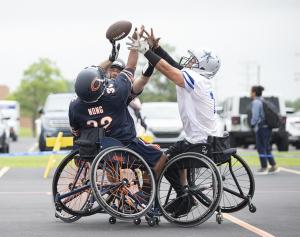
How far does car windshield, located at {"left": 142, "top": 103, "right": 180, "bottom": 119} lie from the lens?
30644 mm

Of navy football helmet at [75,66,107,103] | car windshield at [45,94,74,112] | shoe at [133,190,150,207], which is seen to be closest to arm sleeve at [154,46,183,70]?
navy football helmet at [75,66,107,103]

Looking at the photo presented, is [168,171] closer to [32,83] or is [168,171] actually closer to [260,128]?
[260,128]

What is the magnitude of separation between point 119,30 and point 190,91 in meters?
0.94

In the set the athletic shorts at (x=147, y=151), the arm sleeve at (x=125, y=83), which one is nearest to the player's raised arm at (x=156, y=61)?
the arm sleeve at (x=125, y=83)

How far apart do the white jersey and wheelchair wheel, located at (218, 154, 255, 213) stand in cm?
42

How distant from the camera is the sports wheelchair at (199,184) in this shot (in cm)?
970

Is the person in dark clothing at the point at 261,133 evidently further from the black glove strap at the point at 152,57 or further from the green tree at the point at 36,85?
the green tree at the point at 36,85

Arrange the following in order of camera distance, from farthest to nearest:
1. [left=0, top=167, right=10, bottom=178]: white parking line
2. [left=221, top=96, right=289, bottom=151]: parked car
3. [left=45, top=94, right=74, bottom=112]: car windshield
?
[left=221, top=96, right=289, bottom=151]: parked car, [left=45, top=94, right=74, bottom=112]: car windshield, [left=0, top=167, right=10, bottom=178]: white parking line

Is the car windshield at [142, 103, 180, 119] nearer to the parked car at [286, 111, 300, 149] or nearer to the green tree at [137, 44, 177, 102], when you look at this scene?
the parked car at [286, 111, 300, 149]

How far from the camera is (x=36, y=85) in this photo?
118m

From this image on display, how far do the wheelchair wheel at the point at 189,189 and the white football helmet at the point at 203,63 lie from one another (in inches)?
38.0

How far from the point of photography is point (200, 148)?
9.95 m

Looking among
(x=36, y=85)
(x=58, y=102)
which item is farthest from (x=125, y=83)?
(x=36, y=85)

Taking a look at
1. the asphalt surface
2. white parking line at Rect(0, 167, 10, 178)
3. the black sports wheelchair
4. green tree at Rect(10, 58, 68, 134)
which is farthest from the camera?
green tree at Rect(10, 58, 68, 134)
